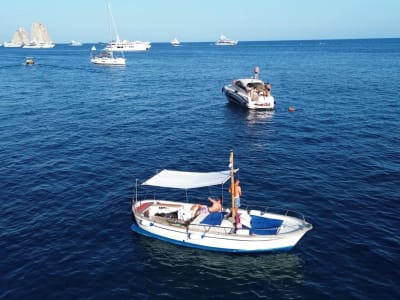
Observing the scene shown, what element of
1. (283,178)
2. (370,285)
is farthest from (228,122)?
(370,285)

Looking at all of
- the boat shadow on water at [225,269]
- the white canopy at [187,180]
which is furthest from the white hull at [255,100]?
the boat shadow on water at [225,269]

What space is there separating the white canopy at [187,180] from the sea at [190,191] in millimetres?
4643

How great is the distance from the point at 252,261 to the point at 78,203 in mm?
17777

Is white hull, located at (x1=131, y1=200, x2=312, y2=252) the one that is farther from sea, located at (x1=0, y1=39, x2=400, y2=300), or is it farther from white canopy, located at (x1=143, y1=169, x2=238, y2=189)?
white canopy, located at (x1=143, y1=169, x2=238, y2=189)

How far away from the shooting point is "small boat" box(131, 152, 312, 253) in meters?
25.4

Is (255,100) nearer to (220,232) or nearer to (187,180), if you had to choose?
(187,180)

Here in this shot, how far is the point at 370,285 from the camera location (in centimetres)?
2231

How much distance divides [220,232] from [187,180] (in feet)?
17.0

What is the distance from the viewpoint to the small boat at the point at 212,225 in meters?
25.4

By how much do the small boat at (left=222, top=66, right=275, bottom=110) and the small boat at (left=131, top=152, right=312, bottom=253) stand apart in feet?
134

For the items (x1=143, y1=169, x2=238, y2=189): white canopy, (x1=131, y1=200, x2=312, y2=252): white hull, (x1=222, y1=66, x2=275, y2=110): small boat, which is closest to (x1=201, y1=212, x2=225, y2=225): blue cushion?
(x1=131, y1=200, x2=312, y2=252): white hull

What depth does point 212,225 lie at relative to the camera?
26422 millimetres

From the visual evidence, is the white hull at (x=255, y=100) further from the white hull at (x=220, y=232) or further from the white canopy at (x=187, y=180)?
the white hull at (x=220, y=232)

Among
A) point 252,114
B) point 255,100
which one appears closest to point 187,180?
point 252,114
